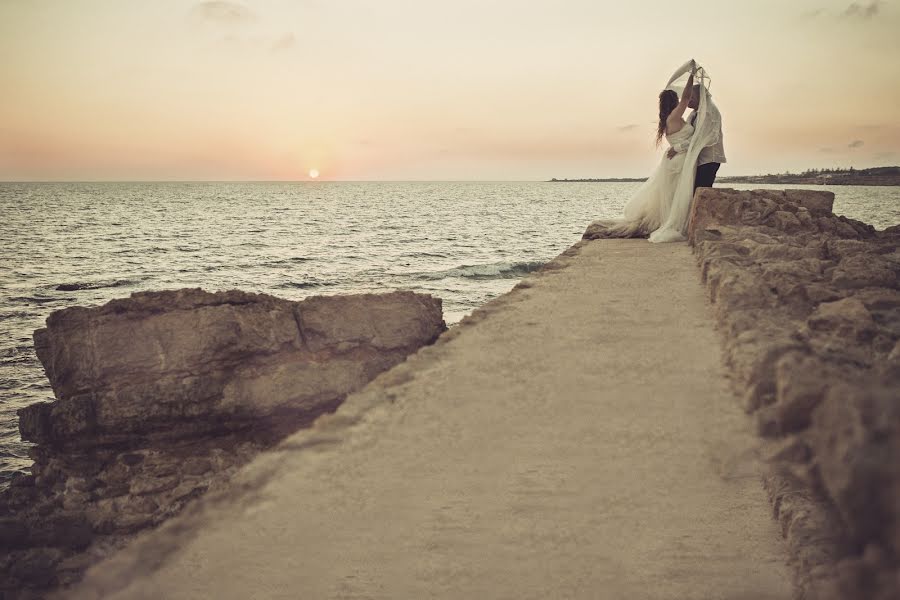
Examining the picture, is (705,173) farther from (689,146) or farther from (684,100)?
(684,100)

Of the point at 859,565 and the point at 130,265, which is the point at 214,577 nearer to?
the point at 859,565

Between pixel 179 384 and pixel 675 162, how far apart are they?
6.91 m

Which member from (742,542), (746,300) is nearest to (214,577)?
(742,542)

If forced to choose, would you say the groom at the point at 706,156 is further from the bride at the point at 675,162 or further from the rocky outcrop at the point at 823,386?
the rocky outcrop at the point at 823,386

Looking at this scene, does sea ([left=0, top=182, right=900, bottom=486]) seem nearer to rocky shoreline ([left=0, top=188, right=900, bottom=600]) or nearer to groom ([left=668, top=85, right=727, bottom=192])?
rocky shoreline ([left=0, top=188, right=900, bottom=600])

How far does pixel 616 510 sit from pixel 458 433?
702 mm

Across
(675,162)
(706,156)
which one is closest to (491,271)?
(675,162)

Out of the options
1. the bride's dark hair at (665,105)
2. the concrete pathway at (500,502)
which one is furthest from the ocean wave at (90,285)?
the concrete pathway at (500,502)

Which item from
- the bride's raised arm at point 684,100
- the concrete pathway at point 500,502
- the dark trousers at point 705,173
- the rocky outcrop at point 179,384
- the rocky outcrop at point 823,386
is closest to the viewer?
the rocky outcrop at point 823,386

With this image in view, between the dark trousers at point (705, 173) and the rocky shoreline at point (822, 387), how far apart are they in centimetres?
266

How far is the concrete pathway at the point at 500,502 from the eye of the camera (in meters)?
1.70

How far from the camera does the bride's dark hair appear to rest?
840 centimetres

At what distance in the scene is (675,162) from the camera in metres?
8.67

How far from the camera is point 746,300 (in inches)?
140
